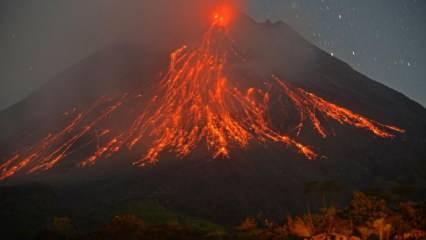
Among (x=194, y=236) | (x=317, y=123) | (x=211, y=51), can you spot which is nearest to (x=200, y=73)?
(x=211, y=51)

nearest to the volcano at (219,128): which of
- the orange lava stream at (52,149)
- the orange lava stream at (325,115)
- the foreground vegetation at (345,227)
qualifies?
the orange lava stream at (325,115)

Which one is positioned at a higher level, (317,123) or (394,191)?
(317,123)

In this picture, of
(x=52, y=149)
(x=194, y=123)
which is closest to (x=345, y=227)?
(x=194, y=123)

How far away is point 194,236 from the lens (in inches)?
1406

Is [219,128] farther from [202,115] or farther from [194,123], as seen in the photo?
[202,115]

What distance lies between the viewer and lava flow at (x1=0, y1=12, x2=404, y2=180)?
337 ft

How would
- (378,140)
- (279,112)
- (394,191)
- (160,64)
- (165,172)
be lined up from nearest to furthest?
(394,191), (165,172), (378,140), (279,112), (160,64)

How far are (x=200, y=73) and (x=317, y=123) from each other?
126 feet

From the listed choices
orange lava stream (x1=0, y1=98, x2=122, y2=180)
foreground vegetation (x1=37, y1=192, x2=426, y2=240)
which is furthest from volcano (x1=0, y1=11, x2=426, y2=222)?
foreground vegetation (x1=37, y1=192, x2=426, y2=240)

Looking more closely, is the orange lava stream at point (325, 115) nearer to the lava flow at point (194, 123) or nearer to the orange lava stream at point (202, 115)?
the lava flow at point (194, 123)

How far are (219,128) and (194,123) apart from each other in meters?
6.54

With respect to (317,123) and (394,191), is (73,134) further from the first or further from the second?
(394,191)

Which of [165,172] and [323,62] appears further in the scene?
[323,62]

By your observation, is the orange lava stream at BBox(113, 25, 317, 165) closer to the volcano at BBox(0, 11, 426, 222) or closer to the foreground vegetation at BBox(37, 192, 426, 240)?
the volcano at BBox(0, 11, 426, 222)
